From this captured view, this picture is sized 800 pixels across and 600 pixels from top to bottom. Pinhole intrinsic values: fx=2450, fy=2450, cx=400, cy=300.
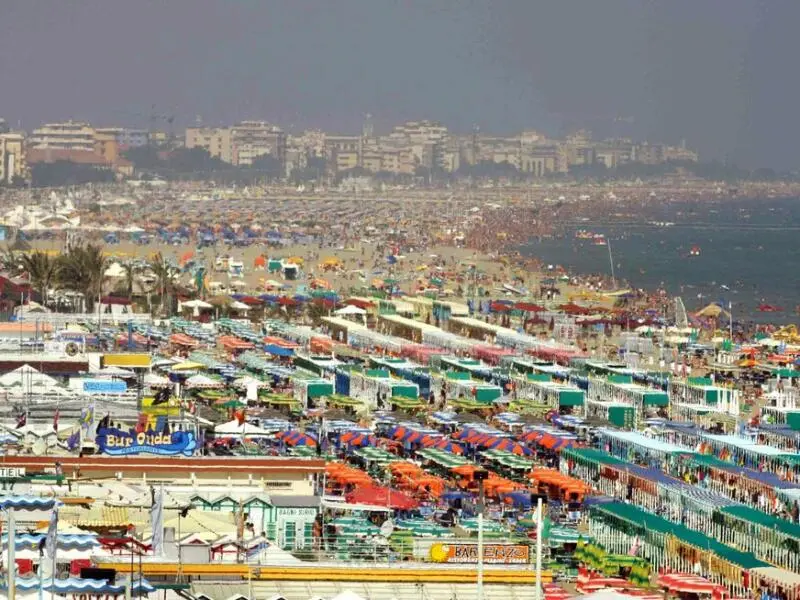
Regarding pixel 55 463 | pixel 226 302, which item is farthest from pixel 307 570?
pixel 226 302

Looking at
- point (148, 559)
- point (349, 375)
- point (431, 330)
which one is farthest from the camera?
point (431, 330)

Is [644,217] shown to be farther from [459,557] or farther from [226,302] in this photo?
[459,557]

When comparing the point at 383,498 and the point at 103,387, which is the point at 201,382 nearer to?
the point at 103,387

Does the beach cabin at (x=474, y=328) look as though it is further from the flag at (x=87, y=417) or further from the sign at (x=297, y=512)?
the sign at (x=297, y=512)

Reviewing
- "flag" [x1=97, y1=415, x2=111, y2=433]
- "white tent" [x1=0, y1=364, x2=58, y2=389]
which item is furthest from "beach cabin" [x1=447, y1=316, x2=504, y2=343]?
"flag" [x1=97, y1=415, x2=111, y2=433]

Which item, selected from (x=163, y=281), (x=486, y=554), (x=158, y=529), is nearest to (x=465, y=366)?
(x=163, y=281)

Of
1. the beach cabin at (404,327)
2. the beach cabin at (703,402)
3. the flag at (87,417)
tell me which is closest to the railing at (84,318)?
the beach cabin at (404,327)

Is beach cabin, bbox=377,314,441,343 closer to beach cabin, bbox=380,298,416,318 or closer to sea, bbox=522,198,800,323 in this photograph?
beach cabin, bbox=380,298,416,318
